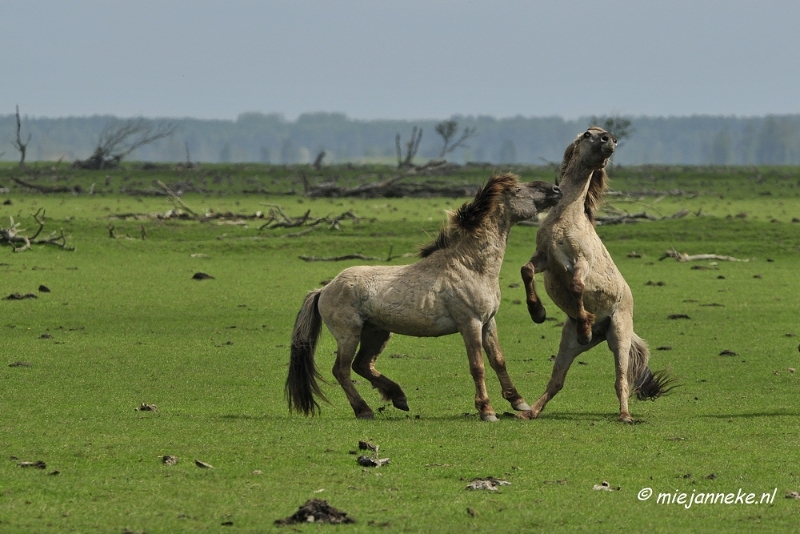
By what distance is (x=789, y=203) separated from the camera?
54.3 meters

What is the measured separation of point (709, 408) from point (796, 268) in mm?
18627

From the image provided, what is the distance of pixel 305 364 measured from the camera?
12.0 meters

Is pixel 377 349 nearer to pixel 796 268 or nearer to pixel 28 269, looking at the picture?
pixel 28 269

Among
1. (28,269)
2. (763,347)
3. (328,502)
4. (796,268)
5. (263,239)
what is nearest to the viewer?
(328,502)

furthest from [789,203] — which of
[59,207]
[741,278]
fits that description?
[59,207]

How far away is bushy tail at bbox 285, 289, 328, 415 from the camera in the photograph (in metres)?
12.0

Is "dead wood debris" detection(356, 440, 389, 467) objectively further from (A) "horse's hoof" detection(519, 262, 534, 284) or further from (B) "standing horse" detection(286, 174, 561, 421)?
(A) "horse's hoof" detection(519, 262, 534, 284)

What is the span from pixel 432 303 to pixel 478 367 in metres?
0.78

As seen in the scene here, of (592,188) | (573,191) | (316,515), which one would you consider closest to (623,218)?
(592,188)

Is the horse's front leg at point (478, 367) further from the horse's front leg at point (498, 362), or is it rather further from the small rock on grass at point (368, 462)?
the small rock on grass at point (368, 462)

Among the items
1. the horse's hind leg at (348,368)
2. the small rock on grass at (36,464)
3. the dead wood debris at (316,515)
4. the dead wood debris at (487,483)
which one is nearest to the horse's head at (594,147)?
the horse's hind leg at (348,368)

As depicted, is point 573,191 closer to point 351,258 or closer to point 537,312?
point 537,312

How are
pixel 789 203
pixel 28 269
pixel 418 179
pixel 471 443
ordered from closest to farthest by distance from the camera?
pixel 471 443, pixel 28 269, pixel 789 203, pixel 418 179

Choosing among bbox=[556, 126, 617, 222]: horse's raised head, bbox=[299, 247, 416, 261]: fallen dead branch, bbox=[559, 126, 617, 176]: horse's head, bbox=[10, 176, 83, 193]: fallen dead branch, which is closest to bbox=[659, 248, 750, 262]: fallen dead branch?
bbox=[299, 247, 416, 261]: fallen dead branch
